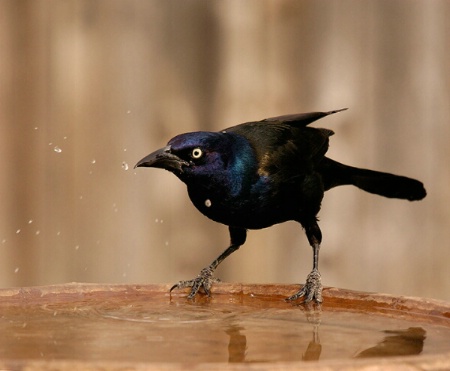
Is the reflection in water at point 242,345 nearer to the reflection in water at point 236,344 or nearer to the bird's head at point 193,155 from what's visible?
the reflection in water at point 236,344

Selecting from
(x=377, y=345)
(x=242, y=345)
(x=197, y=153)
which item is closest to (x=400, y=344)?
(x=377, y=345)

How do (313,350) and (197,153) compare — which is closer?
(313,350)

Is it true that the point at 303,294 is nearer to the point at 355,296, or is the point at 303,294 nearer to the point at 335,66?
the point at 355,296

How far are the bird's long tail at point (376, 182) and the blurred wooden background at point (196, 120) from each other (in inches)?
5.7

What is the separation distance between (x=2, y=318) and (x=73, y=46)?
1.86 metres

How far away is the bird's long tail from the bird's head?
81 cm

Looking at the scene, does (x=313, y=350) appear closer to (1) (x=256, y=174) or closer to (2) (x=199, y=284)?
(2) (x=199, y=284)

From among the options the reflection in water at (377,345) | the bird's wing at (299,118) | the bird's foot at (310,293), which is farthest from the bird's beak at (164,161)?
the reflection in water at (377,345)

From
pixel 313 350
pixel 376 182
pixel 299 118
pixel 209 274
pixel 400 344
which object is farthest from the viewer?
pixel 376 182

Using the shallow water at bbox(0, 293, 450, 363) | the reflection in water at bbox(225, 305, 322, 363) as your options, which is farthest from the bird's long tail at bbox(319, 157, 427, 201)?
the reflection in water at bbox(225, 305, 322, 363)

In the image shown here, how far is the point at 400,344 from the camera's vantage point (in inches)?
95.3

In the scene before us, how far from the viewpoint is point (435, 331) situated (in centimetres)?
263

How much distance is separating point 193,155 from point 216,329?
0.99 meters

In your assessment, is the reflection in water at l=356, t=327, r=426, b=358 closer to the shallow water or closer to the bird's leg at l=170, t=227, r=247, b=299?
the shallow water
